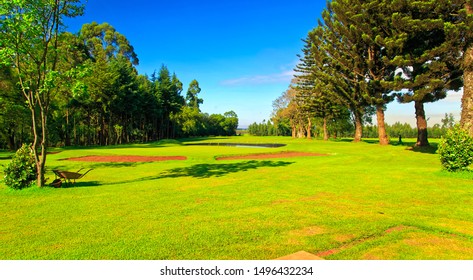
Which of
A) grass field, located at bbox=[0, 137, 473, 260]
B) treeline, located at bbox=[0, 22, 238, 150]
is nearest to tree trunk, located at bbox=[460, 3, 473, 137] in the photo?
grass field, located at bbox=[0, 137, 473, 260]

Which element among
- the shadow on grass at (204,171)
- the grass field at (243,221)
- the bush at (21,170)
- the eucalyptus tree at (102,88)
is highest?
the eucalyptus tree at (102,88)

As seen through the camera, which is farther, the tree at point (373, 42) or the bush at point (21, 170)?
the tree at point (373, 42)

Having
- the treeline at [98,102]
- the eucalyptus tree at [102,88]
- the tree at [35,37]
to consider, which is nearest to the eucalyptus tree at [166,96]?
the treeline at [98,102]

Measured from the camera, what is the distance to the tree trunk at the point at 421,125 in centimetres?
2697

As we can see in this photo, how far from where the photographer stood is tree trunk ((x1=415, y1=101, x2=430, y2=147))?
27.0m

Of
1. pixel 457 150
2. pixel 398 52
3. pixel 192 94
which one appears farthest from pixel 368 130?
pixel 457 150

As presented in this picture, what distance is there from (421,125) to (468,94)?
9263 mm

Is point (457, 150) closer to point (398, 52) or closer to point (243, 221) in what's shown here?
point (243, 221)

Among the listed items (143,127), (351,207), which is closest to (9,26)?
(351,207)

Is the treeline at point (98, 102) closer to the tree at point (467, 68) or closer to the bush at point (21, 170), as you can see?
the bush at point (21, 170)

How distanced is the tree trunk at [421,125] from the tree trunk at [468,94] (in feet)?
27.2

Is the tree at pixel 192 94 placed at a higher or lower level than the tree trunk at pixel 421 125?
higher

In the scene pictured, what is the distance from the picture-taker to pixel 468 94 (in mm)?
19047

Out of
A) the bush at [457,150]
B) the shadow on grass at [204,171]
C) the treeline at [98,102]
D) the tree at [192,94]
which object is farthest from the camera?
the tree at [192,94]
